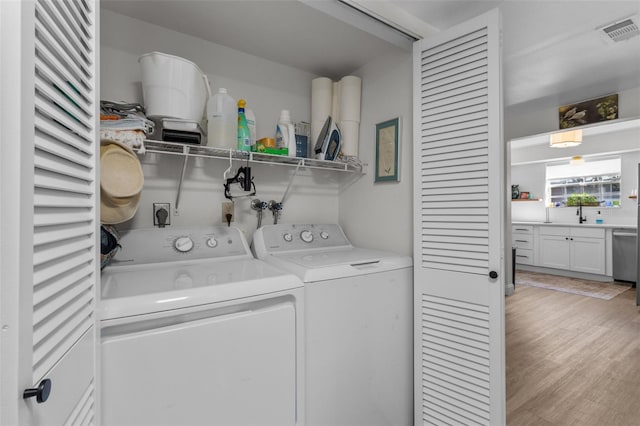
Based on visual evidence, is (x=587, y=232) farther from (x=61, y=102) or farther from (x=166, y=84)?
(x=61, y=102)

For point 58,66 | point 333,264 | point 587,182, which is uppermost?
point 587,182

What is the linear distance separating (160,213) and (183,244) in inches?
10.0

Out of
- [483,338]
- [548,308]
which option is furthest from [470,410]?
[548,308]

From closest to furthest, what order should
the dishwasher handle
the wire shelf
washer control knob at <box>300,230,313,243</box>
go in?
the wire shelf < washer control knob at <box>300,230,313,243</box> < the dishwasher handle

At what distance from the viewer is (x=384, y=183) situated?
6.94 feet

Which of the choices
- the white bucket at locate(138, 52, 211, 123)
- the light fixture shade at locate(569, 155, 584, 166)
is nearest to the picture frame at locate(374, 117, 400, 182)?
the white bucket at locate(138, 52, 211, 123)

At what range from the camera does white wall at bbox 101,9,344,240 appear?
5.59ft

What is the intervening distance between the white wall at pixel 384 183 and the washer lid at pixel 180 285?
0.90 meters

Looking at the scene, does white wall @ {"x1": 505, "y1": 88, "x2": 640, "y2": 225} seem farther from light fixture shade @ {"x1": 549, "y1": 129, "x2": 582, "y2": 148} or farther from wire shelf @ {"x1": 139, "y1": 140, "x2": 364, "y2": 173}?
wire shelf @ {"x1": 139, "y1": 140, "x2": 364, "y2": 173}

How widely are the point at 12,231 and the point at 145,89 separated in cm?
117

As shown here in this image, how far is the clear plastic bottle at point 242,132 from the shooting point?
1759 millimetres

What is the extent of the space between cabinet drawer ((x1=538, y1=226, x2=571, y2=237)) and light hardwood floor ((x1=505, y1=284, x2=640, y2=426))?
1.64 m

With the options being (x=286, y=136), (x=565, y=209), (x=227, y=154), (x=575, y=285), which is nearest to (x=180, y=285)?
(x=227, y=154)

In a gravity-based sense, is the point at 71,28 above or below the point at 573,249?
above
